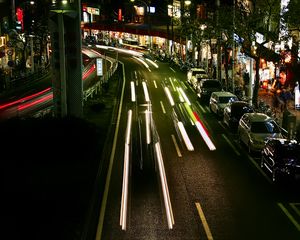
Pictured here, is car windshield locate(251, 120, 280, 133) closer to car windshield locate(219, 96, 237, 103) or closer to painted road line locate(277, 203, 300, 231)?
painted road line locate(277, 203, 300, 231)

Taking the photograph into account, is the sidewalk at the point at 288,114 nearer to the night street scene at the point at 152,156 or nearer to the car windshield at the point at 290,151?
the night street scene at the point at 152,156

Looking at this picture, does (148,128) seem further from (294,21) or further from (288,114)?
(294,21)

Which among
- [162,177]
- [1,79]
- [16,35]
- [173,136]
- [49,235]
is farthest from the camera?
[16,35]

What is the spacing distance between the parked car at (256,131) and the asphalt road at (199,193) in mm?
599

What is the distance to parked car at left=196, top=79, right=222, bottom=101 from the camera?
1565 inches

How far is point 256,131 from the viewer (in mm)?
24047

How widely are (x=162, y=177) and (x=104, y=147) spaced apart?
5208 millimetres

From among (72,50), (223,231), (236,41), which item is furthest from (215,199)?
(236,41)

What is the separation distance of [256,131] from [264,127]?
55 cm

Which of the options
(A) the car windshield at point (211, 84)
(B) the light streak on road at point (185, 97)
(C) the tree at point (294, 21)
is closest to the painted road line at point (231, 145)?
(C) the tree at point (294, 21)

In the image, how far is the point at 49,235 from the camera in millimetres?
13086

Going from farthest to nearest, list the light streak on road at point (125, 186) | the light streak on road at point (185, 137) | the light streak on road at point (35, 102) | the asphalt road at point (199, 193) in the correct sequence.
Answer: the light streak on road at point (35, 102), the light streak on road at point (185, 137), the light streak on road at point (125, 186), the asphalt road at point (199, 193)

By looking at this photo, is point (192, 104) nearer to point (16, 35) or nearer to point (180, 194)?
point (180, 194)

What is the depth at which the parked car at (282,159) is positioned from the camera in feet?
60.0
